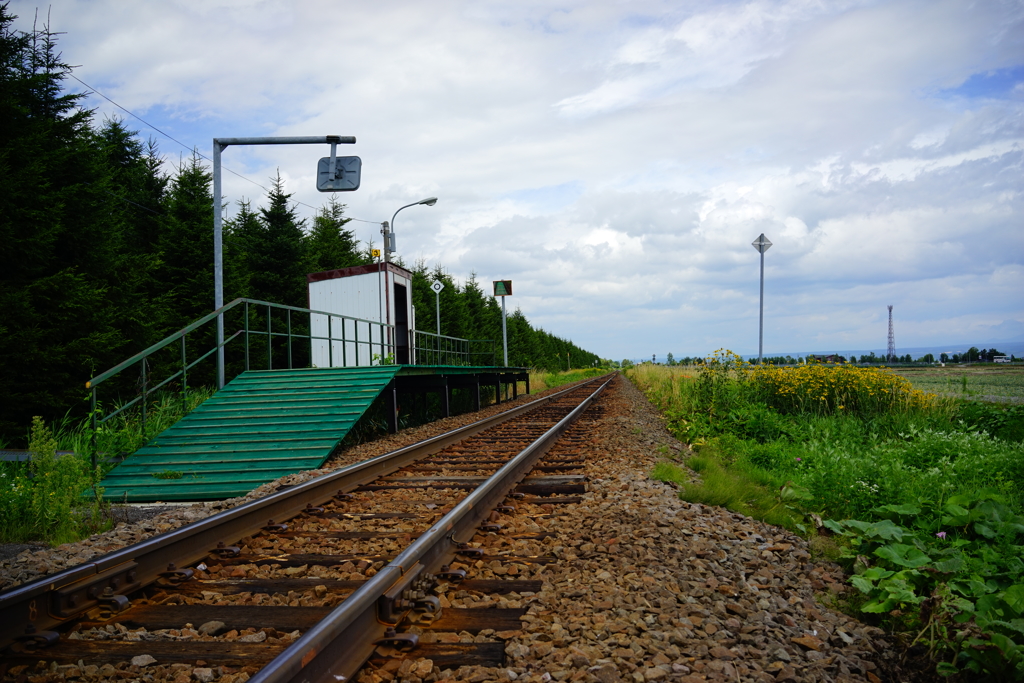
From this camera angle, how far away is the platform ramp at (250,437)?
21.5 feet

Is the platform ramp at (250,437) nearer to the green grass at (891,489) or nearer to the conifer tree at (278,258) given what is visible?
the green grass at (891,489)

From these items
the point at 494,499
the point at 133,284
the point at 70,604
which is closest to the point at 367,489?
the point at 494,499

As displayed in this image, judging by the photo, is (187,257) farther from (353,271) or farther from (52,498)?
(52,498)

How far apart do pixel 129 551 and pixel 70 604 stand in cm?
45

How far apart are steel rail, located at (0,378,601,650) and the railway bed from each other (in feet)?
0.52

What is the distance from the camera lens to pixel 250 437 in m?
8.02

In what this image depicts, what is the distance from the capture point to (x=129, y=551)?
11.6 feet

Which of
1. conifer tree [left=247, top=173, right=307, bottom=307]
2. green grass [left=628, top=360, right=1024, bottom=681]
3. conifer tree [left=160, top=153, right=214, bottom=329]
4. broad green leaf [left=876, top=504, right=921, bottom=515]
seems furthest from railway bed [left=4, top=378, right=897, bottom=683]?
conifer tree [left=247, top=173, right=307, bottom=307]

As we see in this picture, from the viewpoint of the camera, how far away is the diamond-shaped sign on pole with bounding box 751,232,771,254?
55.1 feet

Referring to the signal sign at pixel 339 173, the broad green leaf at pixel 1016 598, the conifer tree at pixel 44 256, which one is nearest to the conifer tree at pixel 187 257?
the conifer tree at pixel 44 256

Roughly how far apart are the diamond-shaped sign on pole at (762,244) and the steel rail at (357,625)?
47.6 ft

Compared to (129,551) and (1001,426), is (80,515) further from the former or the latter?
(1001,426)

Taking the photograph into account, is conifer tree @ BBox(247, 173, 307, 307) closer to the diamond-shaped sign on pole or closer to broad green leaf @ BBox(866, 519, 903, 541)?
the diamond-shaped sign on pole

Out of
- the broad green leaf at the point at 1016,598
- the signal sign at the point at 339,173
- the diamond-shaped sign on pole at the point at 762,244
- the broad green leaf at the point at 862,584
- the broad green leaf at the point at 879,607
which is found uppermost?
the signal sign at the point at 339,173
